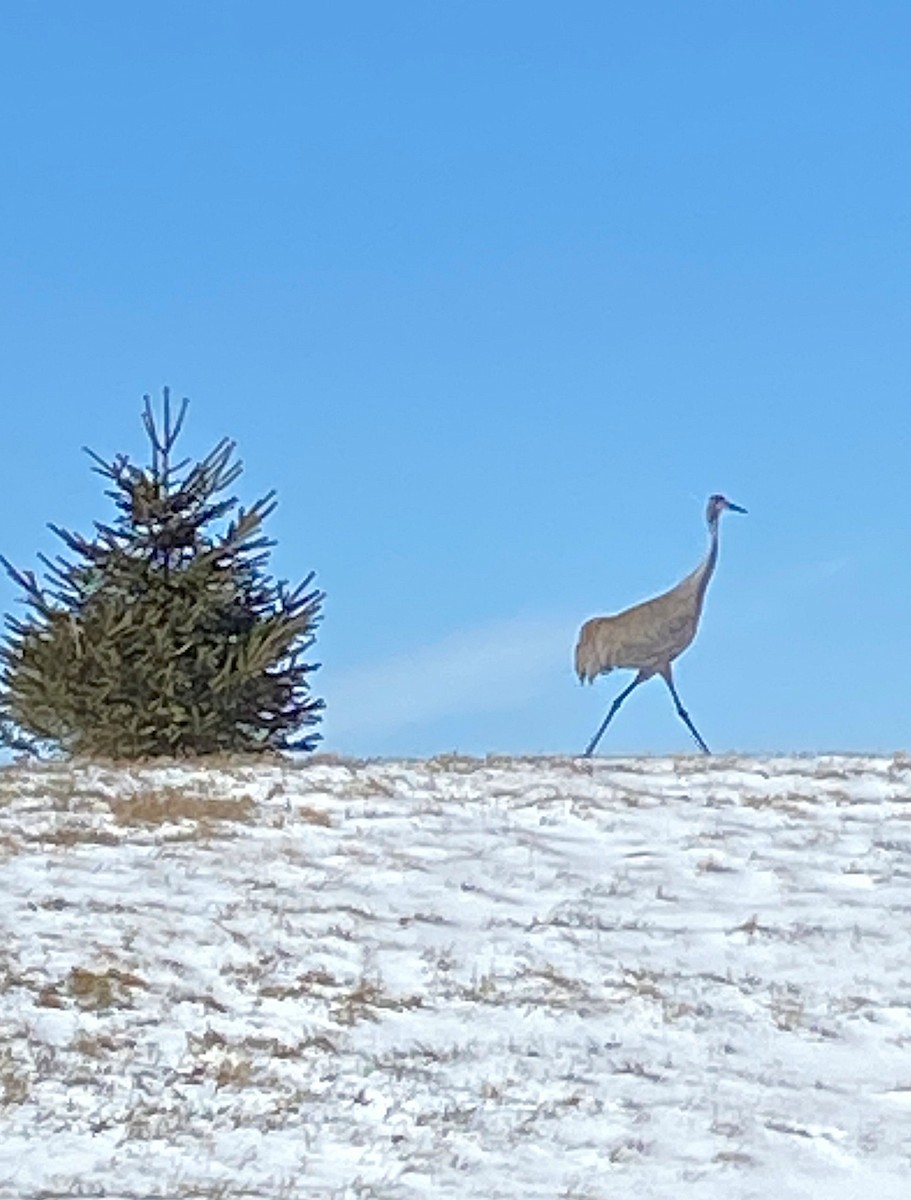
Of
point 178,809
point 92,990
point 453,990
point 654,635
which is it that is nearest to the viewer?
point 92,990

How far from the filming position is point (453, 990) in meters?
8.66

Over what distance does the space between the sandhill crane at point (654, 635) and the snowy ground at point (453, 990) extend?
2923 millimetres

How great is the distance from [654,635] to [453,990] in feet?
25.8

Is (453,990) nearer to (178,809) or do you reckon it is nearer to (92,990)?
(92,990)

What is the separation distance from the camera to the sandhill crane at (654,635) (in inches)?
637

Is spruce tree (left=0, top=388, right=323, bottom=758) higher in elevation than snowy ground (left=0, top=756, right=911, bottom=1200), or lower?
higher

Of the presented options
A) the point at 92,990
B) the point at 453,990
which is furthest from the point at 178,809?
the point at 453,990

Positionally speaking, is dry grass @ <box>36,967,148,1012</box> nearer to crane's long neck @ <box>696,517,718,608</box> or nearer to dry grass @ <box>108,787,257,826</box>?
dry grass @ <box>108,787,257,826</box>

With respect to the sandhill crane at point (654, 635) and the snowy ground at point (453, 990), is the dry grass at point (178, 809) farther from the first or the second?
the sandhill crane at point (654, 635)

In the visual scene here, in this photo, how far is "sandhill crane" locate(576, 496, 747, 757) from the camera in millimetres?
16188

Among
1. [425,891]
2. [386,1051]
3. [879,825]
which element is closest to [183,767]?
[425,891]

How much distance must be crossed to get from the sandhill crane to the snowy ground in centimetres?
292

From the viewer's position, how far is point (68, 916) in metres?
9.69

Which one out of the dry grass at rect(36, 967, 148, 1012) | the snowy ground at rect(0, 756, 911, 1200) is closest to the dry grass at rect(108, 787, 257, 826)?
the snowy ground at rect(0, 756, 911, 1200)
